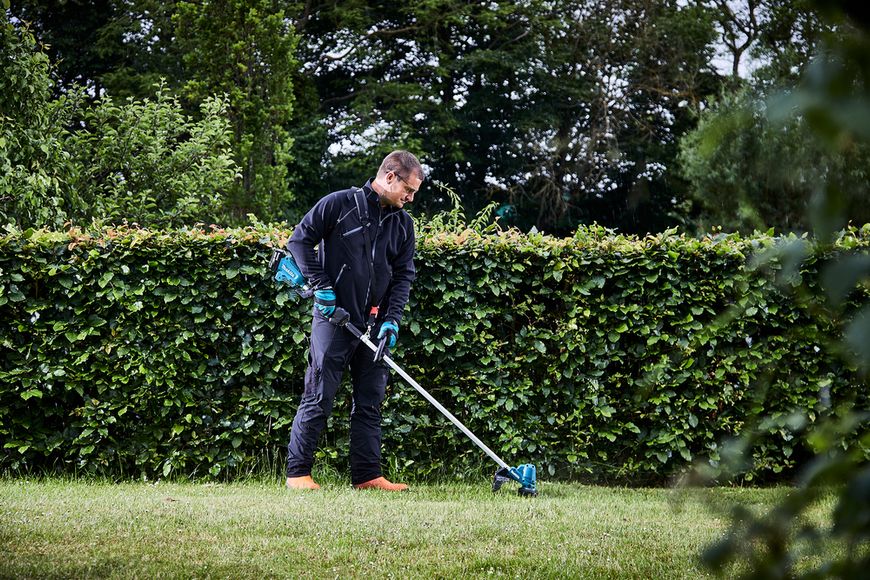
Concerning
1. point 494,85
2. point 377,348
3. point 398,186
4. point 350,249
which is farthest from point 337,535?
point 494,85

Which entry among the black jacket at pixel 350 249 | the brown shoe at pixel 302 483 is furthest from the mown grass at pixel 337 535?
the black jacket at pixel 350 249

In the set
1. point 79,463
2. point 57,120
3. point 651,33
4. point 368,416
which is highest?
point 651,33

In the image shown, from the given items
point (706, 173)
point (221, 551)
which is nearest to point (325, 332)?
point (221, 551)

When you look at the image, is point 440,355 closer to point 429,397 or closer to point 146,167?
point 429,397

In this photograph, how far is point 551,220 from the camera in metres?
22.4

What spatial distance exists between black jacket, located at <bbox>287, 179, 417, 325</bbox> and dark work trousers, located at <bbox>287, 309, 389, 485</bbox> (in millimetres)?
219

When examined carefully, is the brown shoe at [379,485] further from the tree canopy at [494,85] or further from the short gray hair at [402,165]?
the tree canopy at [494,85]

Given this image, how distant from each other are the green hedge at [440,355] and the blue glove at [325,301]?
0.83 meters

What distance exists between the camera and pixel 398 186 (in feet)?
18.3

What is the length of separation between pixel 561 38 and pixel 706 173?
9149 mm

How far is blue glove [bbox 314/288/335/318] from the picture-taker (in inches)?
212

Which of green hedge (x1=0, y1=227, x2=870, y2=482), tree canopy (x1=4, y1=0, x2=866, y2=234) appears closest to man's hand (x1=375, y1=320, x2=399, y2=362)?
green hedge (x1=0, y1=227, x2=870, y2=482)

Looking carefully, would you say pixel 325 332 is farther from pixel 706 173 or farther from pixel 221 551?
pixel 706 173

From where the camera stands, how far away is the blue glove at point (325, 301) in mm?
5375
